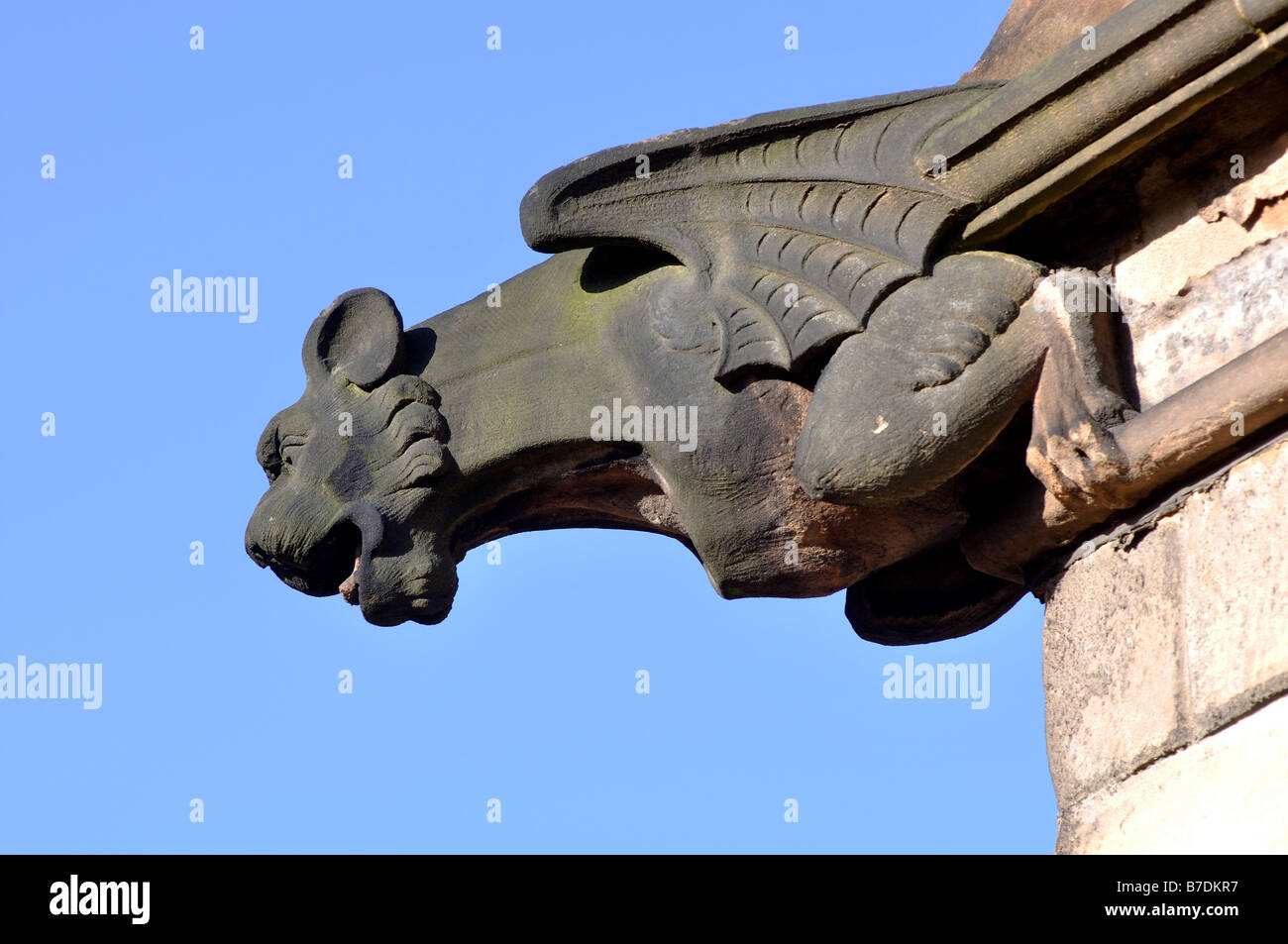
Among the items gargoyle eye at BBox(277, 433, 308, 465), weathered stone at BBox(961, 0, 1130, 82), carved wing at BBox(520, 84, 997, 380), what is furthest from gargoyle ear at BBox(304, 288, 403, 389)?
weathered stone at BBox(961, 0, 1130, 82)

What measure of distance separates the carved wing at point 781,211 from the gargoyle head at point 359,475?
1.39 ft

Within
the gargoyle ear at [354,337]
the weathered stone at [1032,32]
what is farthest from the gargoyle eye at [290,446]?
the weathered stone at [1032,32]

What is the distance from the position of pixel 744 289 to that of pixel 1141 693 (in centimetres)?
99

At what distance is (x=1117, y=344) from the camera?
313 cm

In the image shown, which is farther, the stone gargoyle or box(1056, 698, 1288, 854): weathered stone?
the stone gargoyle

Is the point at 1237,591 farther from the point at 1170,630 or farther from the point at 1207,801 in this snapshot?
the point at 1207,801

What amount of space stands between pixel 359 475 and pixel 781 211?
980 mm

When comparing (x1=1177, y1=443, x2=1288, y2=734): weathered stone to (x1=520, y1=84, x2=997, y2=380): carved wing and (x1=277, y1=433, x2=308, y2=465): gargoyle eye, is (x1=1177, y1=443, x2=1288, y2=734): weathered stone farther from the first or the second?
(x1=277, y1=433, x2=308, y2=465): gargoyle eye

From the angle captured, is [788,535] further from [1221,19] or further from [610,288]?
[1221,19]

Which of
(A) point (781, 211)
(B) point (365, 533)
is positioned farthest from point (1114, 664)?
(B) point (365, 533)

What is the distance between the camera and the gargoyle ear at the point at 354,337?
150 inches

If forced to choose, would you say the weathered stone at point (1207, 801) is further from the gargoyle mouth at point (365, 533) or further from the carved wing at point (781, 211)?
the gargoyle mouth at point (365, 533)

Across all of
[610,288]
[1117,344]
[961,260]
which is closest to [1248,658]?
[1117,344]

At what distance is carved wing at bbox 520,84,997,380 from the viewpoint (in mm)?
3271
